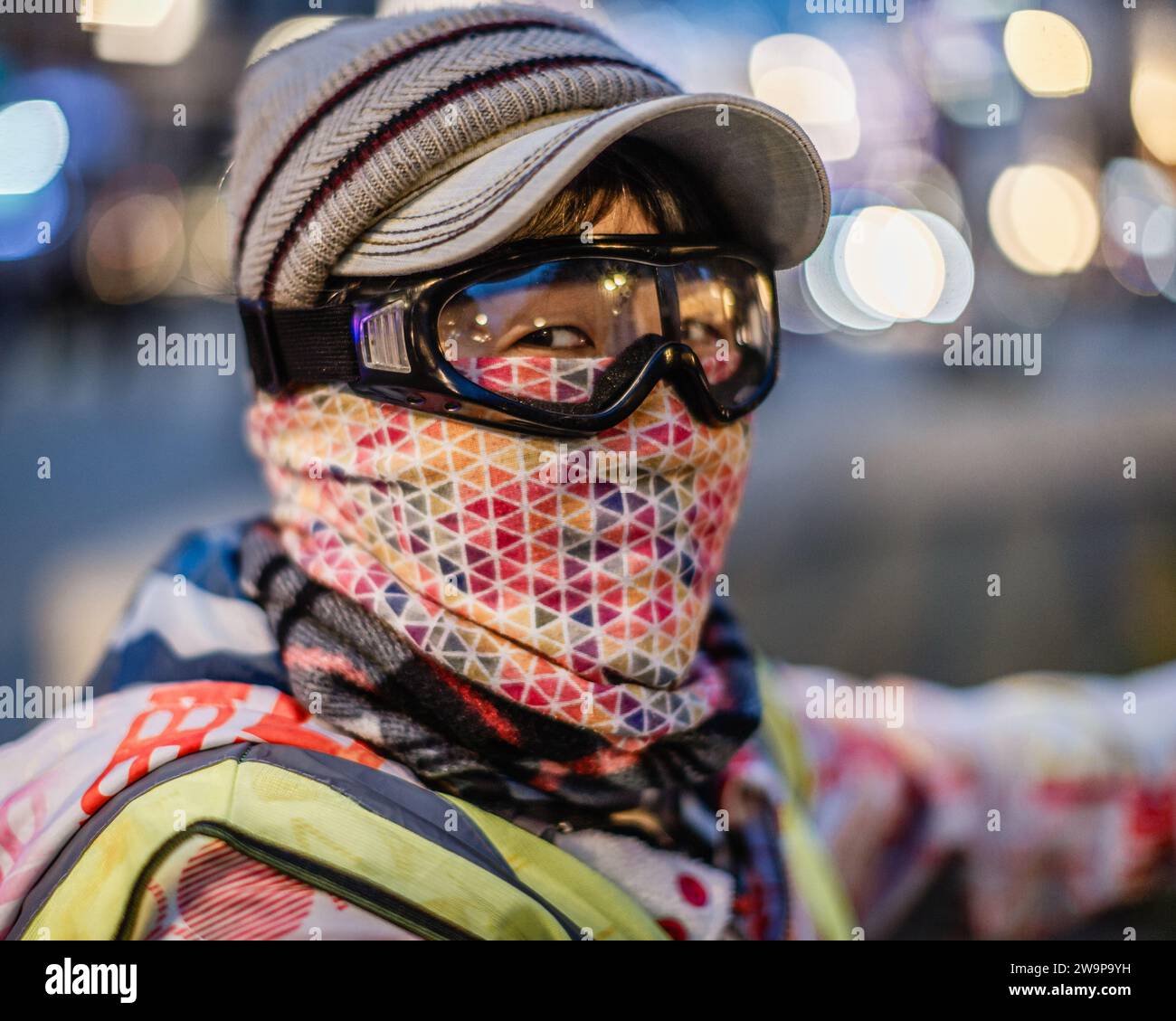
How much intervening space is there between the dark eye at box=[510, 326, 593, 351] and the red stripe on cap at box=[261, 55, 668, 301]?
312 millimetres

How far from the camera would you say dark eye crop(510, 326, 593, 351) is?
1.48 m

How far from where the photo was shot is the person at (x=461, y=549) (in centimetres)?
127

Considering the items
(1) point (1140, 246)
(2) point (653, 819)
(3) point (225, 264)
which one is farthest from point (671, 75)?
(1) point (1140, 246)

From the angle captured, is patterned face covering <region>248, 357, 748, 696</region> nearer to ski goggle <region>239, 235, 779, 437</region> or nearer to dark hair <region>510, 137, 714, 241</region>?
ski goggle <region>239, 235, 779, 437</region>

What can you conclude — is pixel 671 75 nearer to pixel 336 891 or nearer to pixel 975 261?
pixel 336 891

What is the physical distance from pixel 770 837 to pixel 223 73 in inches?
201

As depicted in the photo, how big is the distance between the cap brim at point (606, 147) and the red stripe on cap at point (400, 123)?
0.07 m

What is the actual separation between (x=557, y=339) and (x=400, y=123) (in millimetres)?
350

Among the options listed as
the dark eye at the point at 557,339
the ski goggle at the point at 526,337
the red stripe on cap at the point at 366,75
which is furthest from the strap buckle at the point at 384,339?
the red stripe on cap at the point at 366,75

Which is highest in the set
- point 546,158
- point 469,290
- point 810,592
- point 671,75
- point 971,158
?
point 971,158

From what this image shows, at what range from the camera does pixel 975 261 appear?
1044cm

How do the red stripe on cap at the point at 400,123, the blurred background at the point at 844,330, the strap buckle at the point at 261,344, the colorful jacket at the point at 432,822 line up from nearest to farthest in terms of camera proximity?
the colorful jacket at the point at 432,822, the red stripe on cap at the point at 400,123, the strap buckle at the point at 261,344, the blurred background at the point at 844,330

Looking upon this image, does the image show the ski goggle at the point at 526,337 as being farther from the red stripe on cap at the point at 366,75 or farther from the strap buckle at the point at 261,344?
the red stripe on cap at the point at 366,75

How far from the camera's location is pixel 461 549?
146cm
